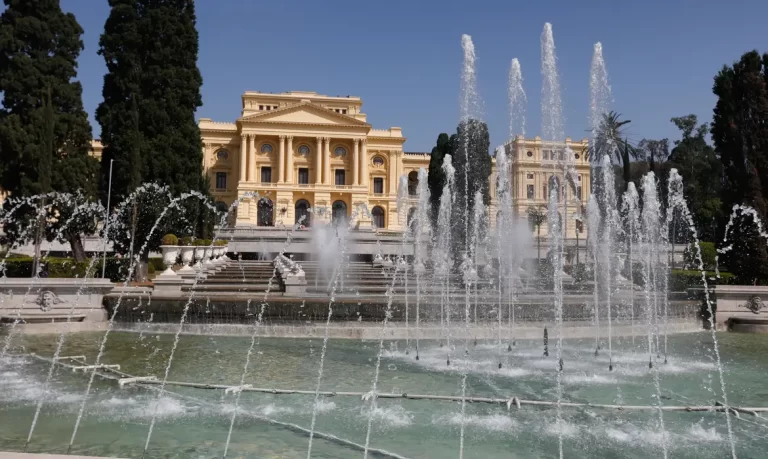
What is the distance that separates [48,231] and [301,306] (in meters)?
13.6

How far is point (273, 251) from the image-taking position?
35.7 meters

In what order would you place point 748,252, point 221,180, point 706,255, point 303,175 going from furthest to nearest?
point 221,180
point 303,175
point 706,255
point 748,252

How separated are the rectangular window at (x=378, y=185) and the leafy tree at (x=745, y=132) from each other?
41853 millimetres

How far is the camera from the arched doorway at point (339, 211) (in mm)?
55944

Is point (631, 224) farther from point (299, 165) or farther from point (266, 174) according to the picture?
point (266, 174)

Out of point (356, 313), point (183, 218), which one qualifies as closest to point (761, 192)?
point (356, 313)

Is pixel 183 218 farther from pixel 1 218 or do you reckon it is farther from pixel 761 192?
pixel 761 192

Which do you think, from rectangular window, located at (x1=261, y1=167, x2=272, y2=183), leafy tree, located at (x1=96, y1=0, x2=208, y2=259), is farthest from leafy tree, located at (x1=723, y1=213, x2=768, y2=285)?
rectangular window, located at (x1=261, y1=167, x2=272, y2=183)

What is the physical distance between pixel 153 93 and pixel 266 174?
3180 cm

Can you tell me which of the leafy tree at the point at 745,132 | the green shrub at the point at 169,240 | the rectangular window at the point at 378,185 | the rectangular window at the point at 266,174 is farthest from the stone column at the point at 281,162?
the leafy tree at the point at 745,132

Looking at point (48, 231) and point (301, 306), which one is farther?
point (48, 231)

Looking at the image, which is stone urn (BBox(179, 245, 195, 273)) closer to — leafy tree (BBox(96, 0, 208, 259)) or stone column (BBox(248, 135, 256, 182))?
leafy tree (BBox(96, 0, 208, 259))

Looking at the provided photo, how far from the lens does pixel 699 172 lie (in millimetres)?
49562

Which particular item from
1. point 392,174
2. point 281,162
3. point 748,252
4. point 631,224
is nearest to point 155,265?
point 631,224
